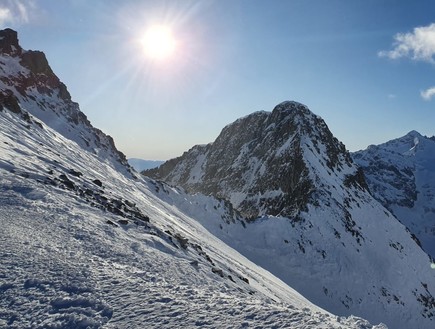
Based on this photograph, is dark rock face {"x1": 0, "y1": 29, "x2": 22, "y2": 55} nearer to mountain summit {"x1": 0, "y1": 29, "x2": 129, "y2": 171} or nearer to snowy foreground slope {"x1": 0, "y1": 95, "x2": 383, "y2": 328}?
mountain summit {"x1": 0, "y1": 29, "x2": 129, "y2": 171}

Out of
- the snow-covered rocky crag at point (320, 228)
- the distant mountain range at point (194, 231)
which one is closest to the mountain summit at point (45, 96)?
the distant mountain range at point (194, 231)

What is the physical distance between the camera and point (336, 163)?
79.5 meters

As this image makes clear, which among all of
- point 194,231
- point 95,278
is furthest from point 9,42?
point 95,278

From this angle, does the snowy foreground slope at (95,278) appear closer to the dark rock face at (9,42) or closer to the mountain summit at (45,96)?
the mountain summit at (45,96)

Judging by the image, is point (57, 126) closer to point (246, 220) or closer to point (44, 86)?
point (44, 86)

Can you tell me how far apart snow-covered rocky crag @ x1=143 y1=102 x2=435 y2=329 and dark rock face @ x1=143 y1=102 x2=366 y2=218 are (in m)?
0.27

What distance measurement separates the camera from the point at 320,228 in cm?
5956

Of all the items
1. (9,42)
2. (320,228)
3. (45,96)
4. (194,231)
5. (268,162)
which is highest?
(268,162)

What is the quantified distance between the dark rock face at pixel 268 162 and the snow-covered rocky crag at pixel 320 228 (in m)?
0.27

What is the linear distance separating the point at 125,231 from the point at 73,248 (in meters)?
5.18

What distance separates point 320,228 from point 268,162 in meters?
23.6

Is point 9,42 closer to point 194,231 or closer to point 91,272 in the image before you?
point 194,231

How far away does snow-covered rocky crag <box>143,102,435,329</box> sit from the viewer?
52.3m

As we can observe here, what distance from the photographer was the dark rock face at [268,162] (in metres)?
69.1
